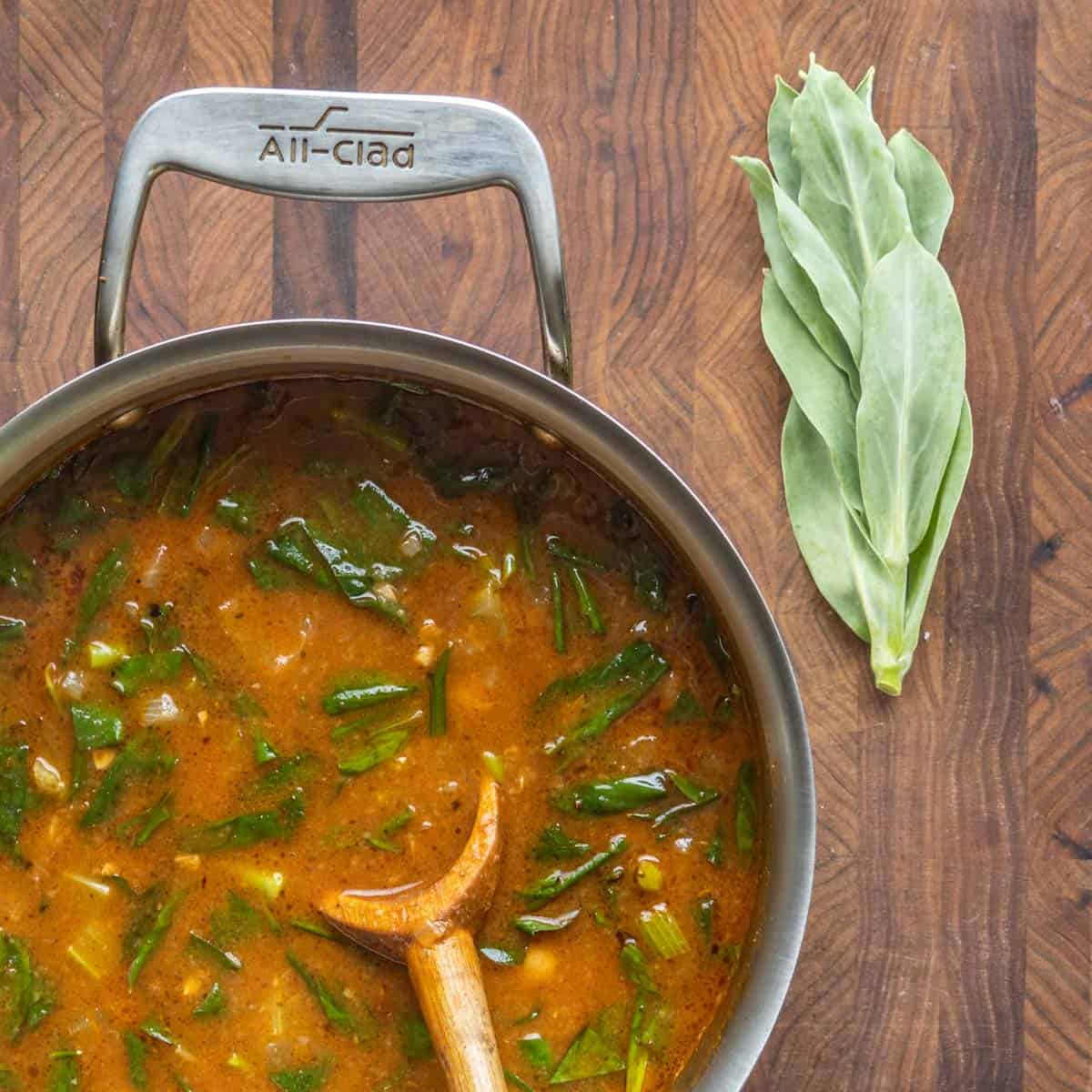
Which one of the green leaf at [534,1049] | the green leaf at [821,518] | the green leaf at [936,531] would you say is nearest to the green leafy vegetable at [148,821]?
the green leaf at [534,1049]

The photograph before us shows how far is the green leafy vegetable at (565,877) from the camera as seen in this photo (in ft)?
5.68

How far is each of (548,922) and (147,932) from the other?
55 cm

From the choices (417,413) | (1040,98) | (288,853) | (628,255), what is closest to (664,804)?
(288,853)

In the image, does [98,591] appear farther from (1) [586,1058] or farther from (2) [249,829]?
(1) [586,1058]

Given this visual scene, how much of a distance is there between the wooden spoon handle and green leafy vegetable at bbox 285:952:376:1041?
13 cm

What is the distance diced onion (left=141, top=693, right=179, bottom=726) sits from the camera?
174 centimetres

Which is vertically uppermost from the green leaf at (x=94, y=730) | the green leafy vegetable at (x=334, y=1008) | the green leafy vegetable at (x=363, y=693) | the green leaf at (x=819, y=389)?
the green leaf at (x=819, y=389)

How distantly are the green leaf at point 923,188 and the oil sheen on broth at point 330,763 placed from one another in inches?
27.5

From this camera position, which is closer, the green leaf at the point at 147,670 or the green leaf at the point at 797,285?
the green leaf at the point at 147,670

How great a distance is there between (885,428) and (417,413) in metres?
0.71

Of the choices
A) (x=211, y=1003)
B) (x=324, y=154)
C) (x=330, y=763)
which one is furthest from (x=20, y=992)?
(x=324, y=154)

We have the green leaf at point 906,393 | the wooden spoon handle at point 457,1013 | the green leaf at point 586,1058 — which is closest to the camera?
the wooden spoon handle at point 457,1013

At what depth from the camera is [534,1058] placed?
1737 mm

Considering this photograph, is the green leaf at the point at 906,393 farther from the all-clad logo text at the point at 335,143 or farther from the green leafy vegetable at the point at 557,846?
the all-clad logo text at the point at 335,143
